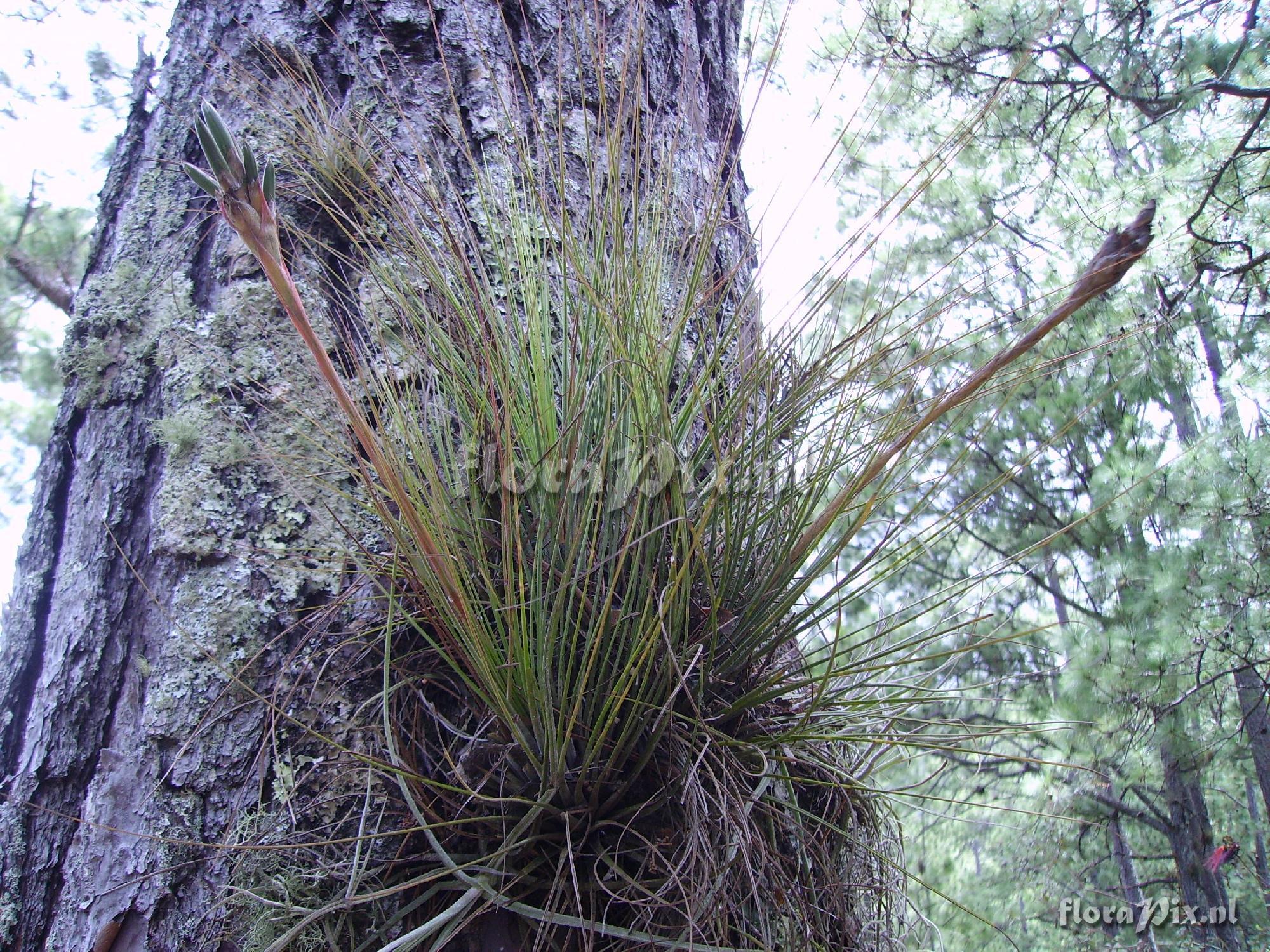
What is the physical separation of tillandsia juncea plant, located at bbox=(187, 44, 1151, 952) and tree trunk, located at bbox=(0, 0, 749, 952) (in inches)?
4.5

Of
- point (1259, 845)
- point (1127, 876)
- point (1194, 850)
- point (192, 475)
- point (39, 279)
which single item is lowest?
point (1127, 876)

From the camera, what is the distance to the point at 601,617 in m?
0.70

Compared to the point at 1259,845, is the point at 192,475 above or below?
above

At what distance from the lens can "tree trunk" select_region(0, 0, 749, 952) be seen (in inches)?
32.9

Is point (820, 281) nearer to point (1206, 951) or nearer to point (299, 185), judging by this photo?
point (299, 185)

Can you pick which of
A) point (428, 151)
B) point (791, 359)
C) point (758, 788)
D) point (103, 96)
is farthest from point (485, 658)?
point (103, 96)

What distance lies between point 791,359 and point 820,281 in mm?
104

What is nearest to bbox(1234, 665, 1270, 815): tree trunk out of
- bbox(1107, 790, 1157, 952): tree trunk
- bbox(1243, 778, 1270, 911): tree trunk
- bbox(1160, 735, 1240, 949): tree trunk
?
bbox(1160, 735, 1240, 949): tree trunk

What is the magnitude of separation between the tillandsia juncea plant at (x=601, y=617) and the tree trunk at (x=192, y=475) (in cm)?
11

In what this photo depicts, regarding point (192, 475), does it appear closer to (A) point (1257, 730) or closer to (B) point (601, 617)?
(B) point (601, 617)

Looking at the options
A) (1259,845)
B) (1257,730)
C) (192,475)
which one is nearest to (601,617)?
(192,475)

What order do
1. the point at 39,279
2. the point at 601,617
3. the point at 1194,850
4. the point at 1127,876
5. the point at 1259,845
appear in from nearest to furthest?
the point at 601,617, the point at 39,279, the point at 1194,850, the point at 1127,876, the point at 1259,845

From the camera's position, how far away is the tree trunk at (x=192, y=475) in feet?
2.74

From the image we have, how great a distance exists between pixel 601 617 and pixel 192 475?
60cm
